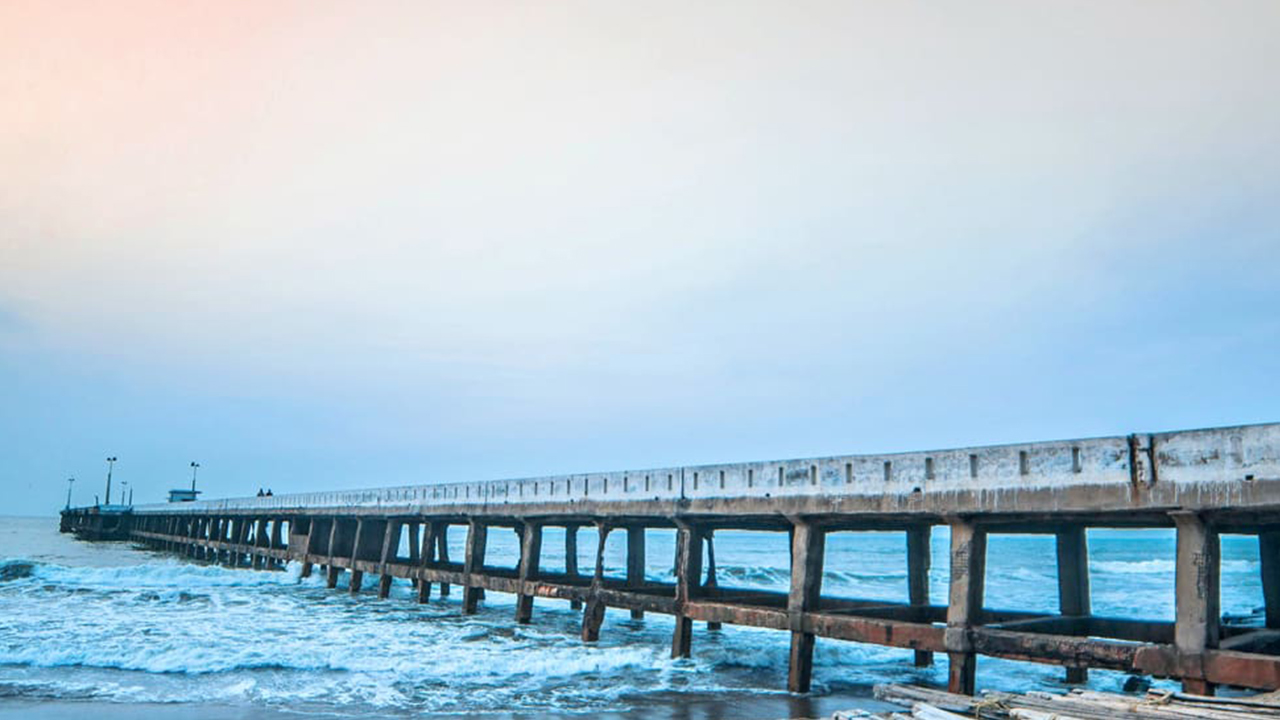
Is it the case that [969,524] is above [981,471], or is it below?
below

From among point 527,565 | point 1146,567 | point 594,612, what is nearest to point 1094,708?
point 594,612

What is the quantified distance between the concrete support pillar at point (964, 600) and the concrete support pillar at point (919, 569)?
392 cm

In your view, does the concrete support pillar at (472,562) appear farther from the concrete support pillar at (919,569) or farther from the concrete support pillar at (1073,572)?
the concrete support pillar at (1073,572)

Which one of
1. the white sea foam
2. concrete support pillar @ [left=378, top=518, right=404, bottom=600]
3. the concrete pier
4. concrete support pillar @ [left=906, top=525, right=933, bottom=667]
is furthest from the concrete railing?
the white sea foam

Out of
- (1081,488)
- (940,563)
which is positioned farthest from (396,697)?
(940,563)

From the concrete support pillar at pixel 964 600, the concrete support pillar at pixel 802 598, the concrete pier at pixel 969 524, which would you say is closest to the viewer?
the concrete pier at pixel 969 524

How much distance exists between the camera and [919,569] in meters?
19.0

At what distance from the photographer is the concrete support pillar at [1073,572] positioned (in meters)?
16.0

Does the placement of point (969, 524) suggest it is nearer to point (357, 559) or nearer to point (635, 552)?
point (635, 552)

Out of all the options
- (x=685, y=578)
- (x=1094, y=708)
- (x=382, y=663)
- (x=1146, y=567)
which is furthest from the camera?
(x=1146, y=567)

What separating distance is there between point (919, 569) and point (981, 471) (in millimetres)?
6182

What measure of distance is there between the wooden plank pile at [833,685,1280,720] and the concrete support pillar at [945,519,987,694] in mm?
2681

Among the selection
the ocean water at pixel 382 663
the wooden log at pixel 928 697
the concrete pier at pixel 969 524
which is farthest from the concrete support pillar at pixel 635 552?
the wooden log at pixel 928 697

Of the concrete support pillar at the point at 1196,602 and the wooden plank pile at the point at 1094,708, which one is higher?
the concrete support pillar at the point at 1196,602
